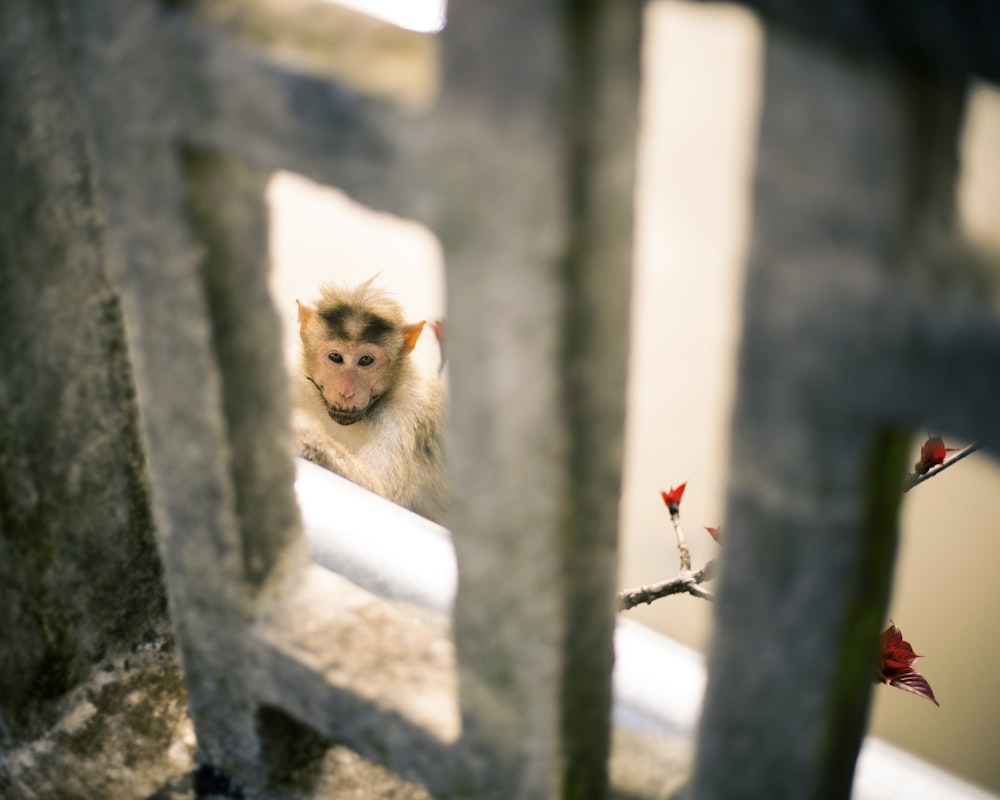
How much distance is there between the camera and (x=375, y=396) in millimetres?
4203

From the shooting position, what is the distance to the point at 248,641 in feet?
5.39

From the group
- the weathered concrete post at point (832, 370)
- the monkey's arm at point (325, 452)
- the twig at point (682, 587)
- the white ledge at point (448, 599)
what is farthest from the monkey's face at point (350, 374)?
the weathered concrete post at point (832, 370)

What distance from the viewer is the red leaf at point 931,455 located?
2.52m

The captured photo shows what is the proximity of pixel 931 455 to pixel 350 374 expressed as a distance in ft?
6.95

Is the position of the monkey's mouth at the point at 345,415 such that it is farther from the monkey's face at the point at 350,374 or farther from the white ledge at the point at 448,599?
the white ledge at the point at 448,599

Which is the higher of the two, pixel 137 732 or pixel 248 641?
pixel 248 641

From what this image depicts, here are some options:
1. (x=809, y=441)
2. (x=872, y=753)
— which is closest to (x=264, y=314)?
(x=809, y=441)

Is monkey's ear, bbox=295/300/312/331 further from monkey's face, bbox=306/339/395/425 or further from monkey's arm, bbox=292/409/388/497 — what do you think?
monkey's arm, bbox=292/409/388/497

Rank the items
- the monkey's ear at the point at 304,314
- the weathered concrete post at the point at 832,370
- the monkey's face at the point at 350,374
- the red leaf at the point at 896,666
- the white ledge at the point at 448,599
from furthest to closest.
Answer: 1. the monkey's ear at the point at 304,314
2. the monkey's face at the point at 350,374
3. the red leaf at the point at 896,666
4. the white ledge at the point at 448,599
5. the weathered concrete post at the point at 832,370

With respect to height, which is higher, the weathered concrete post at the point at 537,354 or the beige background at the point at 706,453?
the beige background at the point at 706,453

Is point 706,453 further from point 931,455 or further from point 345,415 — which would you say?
point 931,455

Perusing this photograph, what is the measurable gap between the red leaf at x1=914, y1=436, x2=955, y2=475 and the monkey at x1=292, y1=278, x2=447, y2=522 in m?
1.95

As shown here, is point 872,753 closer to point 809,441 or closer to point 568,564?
point 568,564

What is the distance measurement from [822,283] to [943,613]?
4.11m
